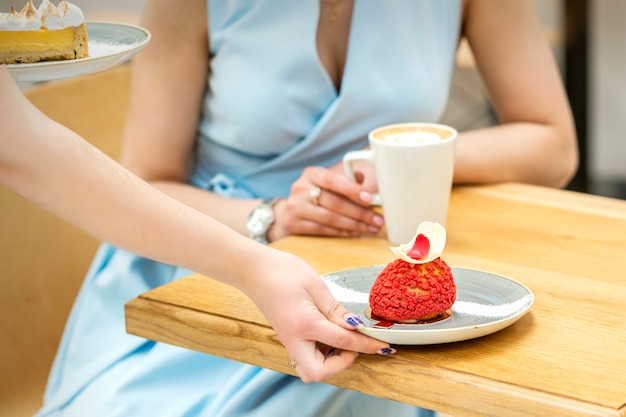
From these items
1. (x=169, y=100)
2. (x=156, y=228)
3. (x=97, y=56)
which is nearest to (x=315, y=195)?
(x=169, y=100)

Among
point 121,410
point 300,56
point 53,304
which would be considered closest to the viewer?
point 121,410

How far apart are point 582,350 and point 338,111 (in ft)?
2.28

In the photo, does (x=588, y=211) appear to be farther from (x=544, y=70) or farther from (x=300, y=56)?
(x=300, y=56)

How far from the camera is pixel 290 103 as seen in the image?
1.44 meters

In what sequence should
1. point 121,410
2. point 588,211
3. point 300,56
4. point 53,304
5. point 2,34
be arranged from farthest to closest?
1. point 53,304
2. point 300,56
3. point 588,211
4. point 121,410
5. point 2,34

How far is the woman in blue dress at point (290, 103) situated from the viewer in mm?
1341

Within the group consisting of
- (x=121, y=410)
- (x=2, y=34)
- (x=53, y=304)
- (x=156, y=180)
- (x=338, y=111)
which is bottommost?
(x=53, y=304)

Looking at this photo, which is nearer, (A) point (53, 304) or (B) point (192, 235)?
(B) point (192, 235)

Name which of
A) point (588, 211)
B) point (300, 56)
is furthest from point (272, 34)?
point (588, 211)

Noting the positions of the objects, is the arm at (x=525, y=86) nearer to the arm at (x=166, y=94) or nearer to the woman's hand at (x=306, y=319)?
the arm at (x=166, y=94)

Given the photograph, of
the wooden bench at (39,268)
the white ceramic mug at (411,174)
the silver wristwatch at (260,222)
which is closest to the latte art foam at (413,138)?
the white ceramic mug at (411,174)

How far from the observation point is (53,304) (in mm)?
1548

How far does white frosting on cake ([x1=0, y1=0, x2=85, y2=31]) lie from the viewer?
2.56ft

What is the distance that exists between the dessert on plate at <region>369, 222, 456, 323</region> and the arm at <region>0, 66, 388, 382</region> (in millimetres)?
39
